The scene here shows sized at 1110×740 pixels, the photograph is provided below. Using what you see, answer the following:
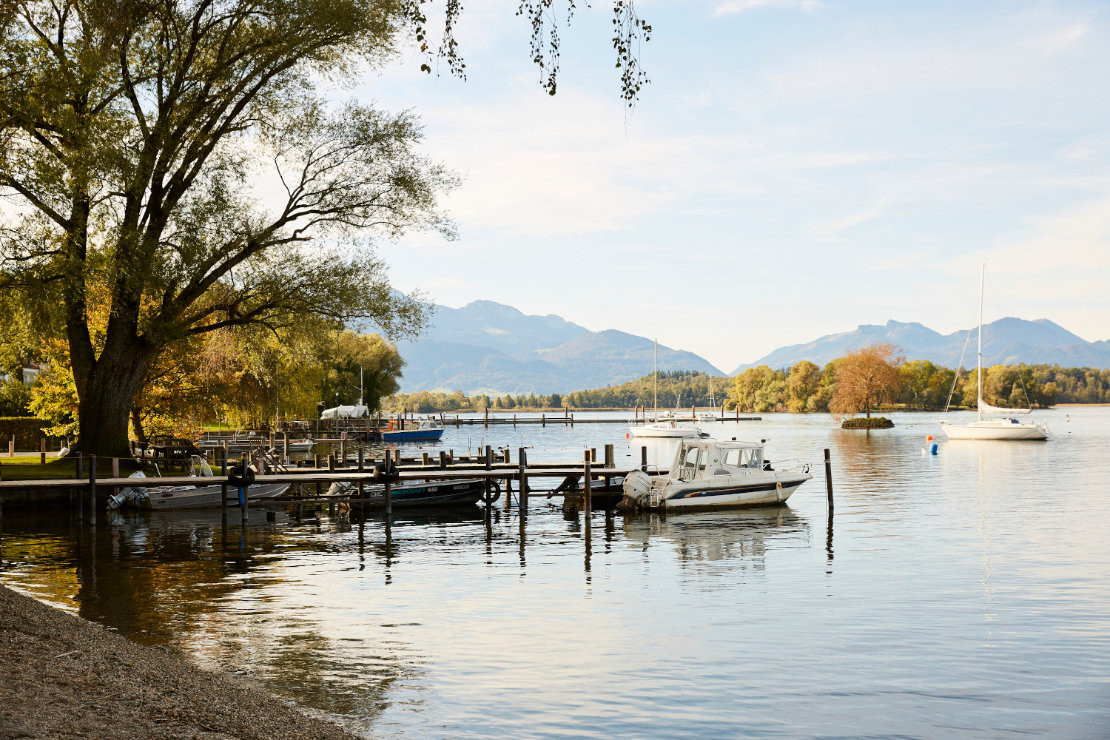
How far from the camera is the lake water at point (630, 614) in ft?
43.1

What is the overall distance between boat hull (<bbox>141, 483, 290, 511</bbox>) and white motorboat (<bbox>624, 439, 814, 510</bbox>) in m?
14.1

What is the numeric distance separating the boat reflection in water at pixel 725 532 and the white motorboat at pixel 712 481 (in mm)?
544

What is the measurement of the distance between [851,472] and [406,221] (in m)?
37.8

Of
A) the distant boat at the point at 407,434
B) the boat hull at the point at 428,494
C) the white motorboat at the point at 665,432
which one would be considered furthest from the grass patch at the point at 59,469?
the white motorboat at the point at 665,432

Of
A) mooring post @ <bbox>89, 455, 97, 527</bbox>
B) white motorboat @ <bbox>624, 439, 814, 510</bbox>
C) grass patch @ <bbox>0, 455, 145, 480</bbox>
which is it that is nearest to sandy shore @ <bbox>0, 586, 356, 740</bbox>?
mooring post @ <bbox>89, 455, 97, 527</bbox>

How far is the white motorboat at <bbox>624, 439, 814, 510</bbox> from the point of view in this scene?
36781mm

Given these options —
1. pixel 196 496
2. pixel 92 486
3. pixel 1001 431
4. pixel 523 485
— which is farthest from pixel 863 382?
pixel 92 486

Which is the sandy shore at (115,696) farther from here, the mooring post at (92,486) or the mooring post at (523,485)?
the mooring post at (523,485)

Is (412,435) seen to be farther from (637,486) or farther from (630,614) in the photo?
(630,614)

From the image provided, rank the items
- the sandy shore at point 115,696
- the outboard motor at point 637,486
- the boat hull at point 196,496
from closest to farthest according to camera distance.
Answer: the sandy shore at point 115,696 < the boat hull at point 196,496 < the outboard motor at point 637,486

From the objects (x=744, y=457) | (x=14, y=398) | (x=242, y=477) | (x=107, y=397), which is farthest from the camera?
(x=14, y=398)

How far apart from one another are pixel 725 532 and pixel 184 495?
20669 millimetres

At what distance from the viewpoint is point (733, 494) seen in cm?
3769

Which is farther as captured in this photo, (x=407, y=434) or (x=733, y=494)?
(x=407, y=434)
